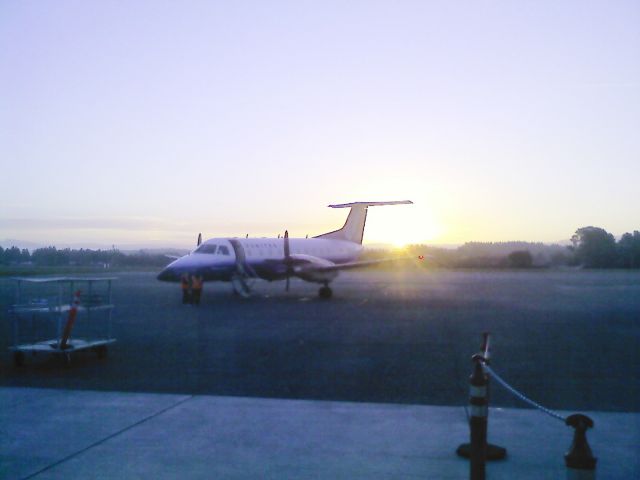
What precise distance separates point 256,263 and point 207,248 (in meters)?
2.09

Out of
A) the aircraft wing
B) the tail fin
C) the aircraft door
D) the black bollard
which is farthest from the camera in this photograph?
the tail fin

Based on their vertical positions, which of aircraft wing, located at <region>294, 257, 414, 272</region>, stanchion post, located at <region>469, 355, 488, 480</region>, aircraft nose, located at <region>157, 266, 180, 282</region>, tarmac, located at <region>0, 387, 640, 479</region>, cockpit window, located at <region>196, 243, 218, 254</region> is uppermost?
cockpit window, located at <region>196, 243, 218, 254</region>

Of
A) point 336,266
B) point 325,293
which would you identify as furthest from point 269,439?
point 325,293

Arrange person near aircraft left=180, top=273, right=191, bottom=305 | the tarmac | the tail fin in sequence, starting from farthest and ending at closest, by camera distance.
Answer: the tail fin → person near aircraft left=180, top=273, right=191, bottom=305 → the tarmac

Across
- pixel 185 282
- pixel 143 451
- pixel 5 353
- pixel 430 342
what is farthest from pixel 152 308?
pixel 143 451

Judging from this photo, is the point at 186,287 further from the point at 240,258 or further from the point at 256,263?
the point at 256,263

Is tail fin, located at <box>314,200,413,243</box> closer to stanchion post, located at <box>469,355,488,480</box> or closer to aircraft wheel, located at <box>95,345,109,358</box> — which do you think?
aircraft wheel, located at <box>95,345,109,358</box>

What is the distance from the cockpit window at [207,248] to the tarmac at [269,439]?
17.4m

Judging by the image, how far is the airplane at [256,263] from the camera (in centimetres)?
2500

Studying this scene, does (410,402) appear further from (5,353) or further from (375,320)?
(375,320)

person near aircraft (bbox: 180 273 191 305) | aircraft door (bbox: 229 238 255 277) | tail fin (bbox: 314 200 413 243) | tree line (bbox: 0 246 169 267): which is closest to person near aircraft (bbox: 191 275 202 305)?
person near aircraft (bbox: 180 273 191 305)

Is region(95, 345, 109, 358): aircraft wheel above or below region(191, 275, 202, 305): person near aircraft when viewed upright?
below

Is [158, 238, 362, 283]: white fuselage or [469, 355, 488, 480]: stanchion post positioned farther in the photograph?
[158, 238, 362, 283]: white fuselage

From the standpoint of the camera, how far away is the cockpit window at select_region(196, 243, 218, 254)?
1009 inches
